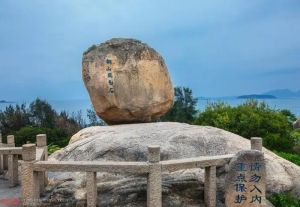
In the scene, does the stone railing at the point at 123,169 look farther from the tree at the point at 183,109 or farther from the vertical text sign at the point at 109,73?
the tree at the point at 183,109

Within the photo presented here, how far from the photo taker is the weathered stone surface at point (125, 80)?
1246cm

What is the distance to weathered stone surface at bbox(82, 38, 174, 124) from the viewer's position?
1246cm

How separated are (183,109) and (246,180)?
58.2ft

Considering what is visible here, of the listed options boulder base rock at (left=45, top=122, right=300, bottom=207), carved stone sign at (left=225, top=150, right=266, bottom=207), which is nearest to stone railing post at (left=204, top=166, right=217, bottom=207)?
boulder base rock at (left=45, top=122, right=300, bottom=207)

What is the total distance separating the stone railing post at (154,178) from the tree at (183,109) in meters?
17.3

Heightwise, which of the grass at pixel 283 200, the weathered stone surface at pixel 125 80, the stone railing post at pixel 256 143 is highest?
the weathered stone surface at pixel 125 80

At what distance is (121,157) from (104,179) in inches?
25.5

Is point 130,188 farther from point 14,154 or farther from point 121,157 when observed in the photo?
point 14,154

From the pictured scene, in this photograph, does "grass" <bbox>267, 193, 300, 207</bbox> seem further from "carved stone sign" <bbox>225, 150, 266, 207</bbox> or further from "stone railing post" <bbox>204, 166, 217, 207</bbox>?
"stone railing post" <bbox>204, 166, 217, 207</bbox>

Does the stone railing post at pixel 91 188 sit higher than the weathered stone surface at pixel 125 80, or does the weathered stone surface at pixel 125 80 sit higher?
the weathered stone surface at pixel 125 80

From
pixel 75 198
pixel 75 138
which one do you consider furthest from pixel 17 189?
pixel 75 198

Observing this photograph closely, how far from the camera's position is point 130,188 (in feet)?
31.7

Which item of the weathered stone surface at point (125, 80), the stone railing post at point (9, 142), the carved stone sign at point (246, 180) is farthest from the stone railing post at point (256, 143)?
the stone railing post at point (9, 142)

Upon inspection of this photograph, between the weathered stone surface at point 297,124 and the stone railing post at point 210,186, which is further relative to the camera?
the weathered stone surface at point 297,124
